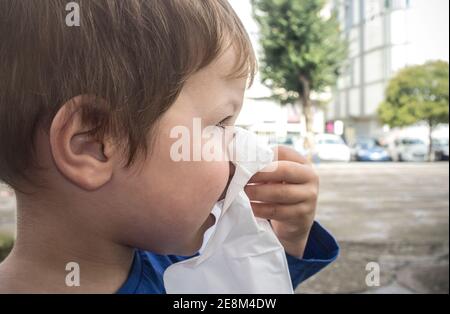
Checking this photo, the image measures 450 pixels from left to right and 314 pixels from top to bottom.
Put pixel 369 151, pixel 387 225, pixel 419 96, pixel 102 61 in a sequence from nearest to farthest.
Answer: pixel 102 61, pixel 387 225, pixel 419 96, pixel 369 151

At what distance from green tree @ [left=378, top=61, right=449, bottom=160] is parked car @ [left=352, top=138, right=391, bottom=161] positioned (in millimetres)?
292

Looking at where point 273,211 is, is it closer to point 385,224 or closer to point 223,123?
point 223,123

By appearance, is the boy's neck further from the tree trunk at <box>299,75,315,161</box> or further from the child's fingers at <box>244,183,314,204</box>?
the tree trunk at <box>299,75,315,161</box>

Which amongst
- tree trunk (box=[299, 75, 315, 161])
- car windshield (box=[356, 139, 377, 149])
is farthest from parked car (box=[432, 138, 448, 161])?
car windshield (box=[356, 139, 377, 149])

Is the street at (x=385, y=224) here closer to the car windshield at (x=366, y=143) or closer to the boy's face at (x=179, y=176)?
the boy's face at (x=179, y=176)

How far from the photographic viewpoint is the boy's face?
16.0 inches

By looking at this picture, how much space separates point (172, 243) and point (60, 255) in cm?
11

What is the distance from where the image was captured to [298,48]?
5.81 feet

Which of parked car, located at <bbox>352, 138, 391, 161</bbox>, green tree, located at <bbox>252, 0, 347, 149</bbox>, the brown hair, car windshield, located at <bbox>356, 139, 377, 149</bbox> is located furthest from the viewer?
car windshield, located at <bbox>356, 139, 377, 149</bbox>

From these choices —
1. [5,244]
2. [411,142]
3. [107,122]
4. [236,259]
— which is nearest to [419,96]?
[411,142]

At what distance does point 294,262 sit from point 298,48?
4.45ft

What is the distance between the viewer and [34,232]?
1.44 ft

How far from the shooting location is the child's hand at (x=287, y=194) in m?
0.48
